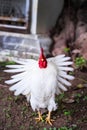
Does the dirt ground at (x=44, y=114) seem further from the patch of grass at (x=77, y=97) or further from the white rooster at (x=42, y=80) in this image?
the white rooster at (x=42, y=80)

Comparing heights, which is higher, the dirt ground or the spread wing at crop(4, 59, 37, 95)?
the spread wing at crop(4, 59, 37, 95)

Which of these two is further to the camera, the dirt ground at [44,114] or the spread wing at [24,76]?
the dirt ground at [44,114]

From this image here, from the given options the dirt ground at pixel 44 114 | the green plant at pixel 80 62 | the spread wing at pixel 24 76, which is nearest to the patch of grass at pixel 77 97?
the dirt ground at pixel 44 114

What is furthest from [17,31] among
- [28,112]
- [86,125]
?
[86,125]

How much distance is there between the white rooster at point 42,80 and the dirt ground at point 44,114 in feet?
0.48

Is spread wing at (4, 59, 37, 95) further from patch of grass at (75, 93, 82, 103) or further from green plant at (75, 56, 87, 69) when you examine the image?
green plant at (75, 56, 87, 69)

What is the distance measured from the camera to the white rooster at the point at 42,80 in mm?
4355

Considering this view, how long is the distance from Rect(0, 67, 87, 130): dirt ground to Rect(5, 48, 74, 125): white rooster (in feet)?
0.48

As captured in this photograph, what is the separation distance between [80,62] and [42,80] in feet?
8.14

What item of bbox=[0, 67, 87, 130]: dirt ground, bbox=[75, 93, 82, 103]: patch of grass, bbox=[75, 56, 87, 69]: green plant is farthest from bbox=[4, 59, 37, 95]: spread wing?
bbox=[75, 56, 87, 69]: green plant

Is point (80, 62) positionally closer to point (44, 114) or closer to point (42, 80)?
point (44, 114)

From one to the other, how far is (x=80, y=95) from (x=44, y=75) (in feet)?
4.15

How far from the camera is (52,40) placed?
7484 mm

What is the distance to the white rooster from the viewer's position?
436 cm
